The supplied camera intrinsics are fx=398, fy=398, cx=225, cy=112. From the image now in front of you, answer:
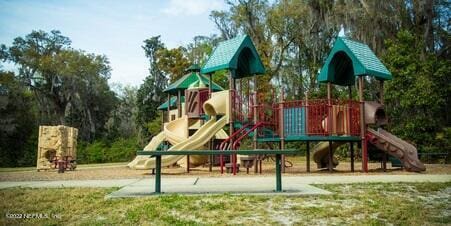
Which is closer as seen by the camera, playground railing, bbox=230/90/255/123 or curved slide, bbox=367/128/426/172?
curved slide, bbox=367/128/426/172

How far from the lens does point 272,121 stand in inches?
585

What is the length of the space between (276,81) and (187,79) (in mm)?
15130

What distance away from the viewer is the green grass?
4.97 m

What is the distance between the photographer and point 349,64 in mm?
16500

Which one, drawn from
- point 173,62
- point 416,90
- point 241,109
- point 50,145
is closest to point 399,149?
point 241,109

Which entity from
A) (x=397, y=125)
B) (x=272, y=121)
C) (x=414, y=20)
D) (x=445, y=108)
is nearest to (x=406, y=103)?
(x=397, y=125)

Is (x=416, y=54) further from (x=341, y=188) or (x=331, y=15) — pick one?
(x=341, y=188)

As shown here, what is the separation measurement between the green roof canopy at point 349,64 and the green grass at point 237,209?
7.41 meters

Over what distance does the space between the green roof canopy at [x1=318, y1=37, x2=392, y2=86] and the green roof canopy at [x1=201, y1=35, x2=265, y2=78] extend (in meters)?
2.78

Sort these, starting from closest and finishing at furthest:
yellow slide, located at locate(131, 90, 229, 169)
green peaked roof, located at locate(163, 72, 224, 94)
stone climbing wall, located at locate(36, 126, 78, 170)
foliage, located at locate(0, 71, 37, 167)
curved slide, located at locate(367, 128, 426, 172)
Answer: curved slide, located at locate(367, 128, 426, 172) → yellow slide, located at locate(131, 90, 229, 169) → stone climbing wall, located at locate(36, 126, 78, 170) → green peaked roof, located at locate(163, 72, 224, 94) → foliage, located at locate(0, 71, 37, 167)

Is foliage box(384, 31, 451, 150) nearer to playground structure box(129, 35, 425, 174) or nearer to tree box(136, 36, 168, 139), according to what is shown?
playground structure box(129, 35, 425, 174)

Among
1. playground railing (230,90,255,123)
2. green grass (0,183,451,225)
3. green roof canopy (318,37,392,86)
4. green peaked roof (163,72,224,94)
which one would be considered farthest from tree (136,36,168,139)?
green grass (0,183,451,225)

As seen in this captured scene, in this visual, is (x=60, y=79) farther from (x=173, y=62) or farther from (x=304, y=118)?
(x=304, y=118)

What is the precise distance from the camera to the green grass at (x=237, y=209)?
16.3ft
